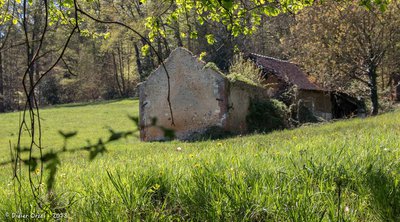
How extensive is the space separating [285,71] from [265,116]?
8.27 m

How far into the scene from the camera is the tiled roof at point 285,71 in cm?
2612

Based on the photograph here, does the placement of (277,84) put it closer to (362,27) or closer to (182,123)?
(362,27)

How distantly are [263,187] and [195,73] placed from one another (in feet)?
50.4

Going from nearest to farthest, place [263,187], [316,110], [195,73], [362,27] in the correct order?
1. [263,187]
2. [195,73]
3. [362,27]
4. [316,110]

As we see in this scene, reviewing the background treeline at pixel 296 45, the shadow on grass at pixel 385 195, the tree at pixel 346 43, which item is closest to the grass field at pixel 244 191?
the shadow on grass at pixel 385 195

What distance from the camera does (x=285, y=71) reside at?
91.4 ft

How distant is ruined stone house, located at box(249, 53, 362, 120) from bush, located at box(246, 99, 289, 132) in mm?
2077

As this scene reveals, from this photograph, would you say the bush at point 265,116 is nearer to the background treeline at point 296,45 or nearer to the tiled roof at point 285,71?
the background treeline at point 296,45

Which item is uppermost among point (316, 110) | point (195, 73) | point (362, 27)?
point (362, 27)

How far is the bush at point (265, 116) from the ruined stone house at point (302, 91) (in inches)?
81.8

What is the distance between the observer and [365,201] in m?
3.71

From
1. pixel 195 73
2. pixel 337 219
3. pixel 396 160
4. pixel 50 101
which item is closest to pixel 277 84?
pixel 195 73

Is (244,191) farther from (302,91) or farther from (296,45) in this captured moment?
(296,45)

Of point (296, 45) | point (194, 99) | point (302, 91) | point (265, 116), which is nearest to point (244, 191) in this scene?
point (194, 99)
